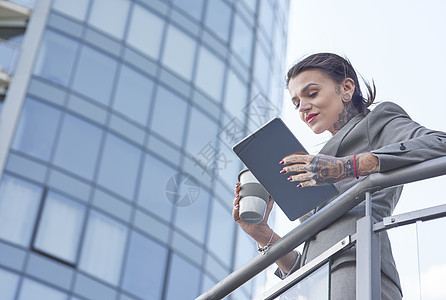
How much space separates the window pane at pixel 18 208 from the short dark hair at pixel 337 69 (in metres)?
Result: 15.4

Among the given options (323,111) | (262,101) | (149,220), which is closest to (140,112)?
(149,220)

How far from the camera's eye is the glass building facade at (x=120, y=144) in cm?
1844

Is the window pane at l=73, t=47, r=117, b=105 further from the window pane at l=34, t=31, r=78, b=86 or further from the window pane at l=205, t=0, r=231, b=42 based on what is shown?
the window pane at l=205, t=0, r=231, b=42

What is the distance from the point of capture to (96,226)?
62.2ft

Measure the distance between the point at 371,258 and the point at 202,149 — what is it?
66.6 ft

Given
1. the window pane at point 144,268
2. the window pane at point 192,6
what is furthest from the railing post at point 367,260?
the window pane at point 192,6

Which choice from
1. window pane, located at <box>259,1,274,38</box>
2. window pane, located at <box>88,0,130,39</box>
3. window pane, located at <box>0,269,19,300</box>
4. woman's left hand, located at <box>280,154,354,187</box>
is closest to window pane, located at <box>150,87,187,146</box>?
window pane, located at <box>88,0,130,39</box>

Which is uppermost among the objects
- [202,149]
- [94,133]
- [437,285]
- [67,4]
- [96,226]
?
[67,4]

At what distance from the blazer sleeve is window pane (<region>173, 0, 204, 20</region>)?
2043 cm

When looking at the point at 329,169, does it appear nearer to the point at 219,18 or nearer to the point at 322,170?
the point at 322,170

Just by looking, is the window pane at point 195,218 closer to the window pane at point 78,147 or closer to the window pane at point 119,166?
the window pane at point 119,166

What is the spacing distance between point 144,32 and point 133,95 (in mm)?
2118

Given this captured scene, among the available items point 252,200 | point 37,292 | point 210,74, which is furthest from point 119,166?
point 252,200

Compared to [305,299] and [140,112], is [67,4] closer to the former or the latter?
[140,112]
